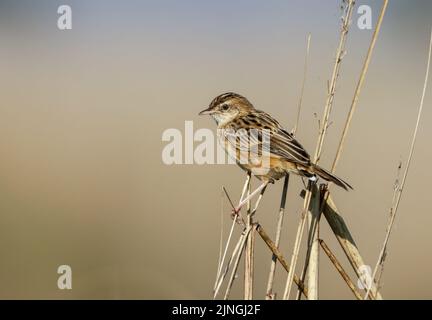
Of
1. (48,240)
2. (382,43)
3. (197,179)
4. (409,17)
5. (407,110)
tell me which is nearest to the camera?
(48,240)

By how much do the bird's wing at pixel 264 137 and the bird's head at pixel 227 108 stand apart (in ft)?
0.31

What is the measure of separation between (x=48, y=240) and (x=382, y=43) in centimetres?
617

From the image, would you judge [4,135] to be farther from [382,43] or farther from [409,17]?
[409,17]

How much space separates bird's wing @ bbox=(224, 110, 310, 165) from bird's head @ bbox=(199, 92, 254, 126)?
9 cm

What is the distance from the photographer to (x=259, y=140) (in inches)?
228

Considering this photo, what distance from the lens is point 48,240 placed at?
9.45m

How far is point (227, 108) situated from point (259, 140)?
0.58 m

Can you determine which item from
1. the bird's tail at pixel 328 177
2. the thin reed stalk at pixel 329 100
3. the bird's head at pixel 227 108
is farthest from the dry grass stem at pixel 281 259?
the bird's head at pixel 227 108

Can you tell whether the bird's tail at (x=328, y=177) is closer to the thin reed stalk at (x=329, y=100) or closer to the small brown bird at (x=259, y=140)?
the small brown bird at (x=259, y=140)

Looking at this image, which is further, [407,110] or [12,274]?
[407,110]

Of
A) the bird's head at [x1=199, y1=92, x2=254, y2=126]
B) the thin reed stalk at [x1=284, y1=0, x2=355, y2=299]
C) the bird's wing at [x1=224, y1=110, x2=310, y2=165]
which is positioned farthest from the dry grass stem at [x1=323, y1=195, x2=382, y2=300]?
the bird's head at [x1=199, y1=92, x2=254, y2=126]

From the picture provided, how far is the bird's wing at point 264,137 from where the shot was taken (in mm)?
5465

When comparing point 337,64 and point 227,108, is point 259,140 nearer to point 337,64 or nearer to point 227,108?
point 227,108

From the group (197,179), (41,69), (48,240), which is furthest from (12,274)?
(41,69)
